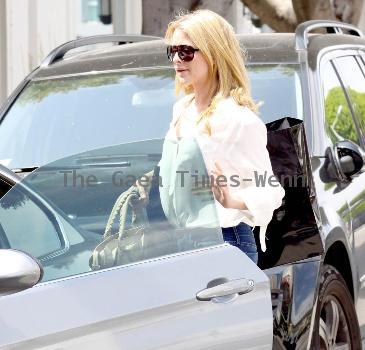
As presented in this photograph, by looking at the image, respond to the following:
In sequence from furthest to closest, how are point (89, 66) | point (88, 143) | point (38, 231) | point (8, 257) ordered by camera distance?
point (89, 66) < point (88, 143) < point (38, 231) < point (8, 257)

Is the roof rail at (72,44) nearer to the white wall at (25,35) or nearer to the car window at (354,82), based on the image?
the car window at (354,82)

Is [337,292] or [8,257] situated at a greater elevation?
[8,257]

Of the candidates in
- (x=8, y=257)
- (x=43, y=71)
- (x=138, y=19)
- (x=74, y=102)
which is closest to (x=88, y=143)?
(x=74, y=102)

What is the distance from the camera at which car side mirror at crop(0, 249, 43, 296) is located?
3.50 metres

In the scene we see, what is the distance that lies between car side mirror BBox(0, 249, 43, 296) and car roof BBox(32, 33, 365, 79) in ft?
9.76

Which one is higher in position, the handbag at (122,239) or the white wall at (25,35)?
the handbag at (122,239)

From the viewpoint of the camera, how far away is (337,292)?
566 centimetres

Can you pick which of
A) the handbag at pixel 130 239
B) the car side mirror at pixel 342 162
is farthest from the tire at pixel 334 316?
the handbag at pixel 130 239

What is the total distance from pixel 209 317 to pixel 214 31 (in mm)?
1154

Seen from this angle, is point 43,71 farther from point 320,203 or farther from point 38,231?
point 38,231

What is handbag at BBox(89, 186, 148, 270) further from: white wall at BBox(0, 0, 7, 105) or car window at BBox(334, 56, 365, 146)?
white wall at BBox(0, 0, 7, 105)

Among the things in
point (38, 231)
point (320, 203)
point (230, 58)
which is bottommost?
point (320, 203)

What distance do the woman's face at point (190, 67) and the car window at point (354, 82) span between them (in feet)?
6.34

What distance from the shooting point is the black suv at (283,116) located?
5.20 meters
